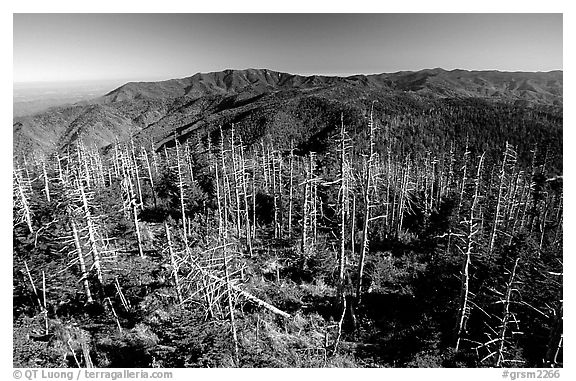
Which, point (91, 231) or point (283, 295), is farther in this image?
point (283, 295)

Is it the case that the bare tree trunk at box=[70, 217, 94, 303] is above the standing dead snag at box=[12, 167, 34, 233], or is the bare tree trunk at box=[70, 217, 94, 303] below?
below

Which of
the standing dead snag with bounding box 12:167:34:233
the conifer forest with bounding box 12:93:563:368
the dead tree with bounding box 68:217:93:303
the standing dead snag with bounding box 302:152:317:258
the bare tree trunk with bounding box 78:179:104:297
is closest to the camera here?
the conifer forest with bounding box 12:93:563:368

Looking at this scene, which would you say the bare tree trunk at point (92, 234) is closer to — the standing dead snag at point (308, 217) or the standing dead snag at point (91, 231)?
the standing dead snag at point (91, 231)

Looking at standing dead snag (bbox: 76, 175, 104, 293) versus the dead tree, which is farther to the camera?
the dead tree

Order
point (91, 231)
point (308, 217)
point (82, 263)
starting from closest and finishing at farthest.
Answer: point (91, 231), point (82, 263), point (308, 217)

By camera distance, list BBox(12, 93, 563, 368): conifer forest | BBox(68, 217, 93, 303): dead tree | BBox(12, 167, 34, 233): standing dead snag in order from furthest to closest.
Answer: BBox(12, 167, 34, 233): standing dead snag, BBox(68, 217, 93, 303): dead tree, BBox(12, 93, 563, 368): conifer forest

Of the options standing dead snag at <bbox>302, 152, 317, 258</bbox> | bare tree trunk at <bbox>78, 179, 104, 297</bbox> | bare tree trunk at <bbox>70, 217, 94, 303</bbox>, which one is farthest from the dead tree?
standing dead snag at <bbox>302, 152, 317, 258</bbox>

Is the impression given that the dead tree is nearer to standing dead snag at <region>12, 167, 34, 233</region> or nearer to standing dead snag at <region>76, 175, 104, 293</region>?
standing dead snag at <region>76, 175, 104, 293</region>

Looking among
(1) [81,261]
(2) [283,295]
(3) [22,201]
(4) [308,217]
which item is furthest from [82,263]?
(4) [308,217]

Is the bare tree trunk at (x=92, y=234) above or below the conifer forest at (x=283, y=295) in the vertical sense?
above

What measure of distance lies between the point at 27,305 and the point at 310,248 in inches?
642

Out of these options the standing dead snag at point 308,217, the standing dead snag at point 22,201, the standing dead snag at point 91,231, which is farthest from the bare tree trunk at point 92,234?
the standing dead snag at point 308,217

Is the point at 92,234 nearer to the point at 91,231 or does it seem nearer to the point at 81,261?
the point at 91,231
